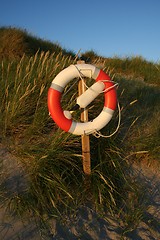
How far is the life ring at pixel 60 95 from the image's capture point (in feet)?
8.90

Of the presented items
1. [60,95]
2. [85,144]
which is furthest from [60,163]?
[60,95]

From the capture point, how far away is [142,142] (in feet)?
12.4

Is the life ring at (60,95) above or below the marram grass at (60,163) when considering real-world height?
above

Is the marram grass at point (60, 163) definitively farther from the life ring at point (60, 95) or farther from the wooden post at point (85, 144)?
the life ring at point (60, 95)

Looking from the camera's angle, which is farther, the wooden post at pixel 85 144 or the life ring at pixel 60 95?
the wooden post at pixel 85 144

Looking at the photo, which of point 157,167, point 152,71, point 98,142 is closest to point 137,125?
point 157,167

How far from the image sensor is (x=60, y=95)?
2750mm

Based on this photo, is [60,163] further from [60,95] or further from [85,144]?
[60,95]

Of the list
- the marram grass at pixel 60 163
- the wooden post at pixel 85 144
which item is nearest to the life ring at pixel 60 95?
the wooden post at pixel 85 144

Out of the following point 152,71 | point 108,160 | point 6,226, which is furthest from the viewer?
point 152,71

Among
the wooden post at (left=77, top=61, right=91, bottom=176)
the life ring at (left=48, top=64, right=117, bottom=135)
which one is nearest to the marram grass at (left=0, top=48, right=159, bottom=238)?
the wooden post at (left=77, top=61, right=91, bottom=176)

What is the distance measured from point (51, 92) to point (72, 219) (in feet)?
3.75

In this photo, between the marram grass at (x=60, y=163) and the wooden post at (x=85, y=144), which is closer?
the marram grass at (x=60, y=163)

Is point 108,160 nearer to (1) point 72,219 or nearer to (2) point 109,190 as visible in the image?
(2) point 109,190
